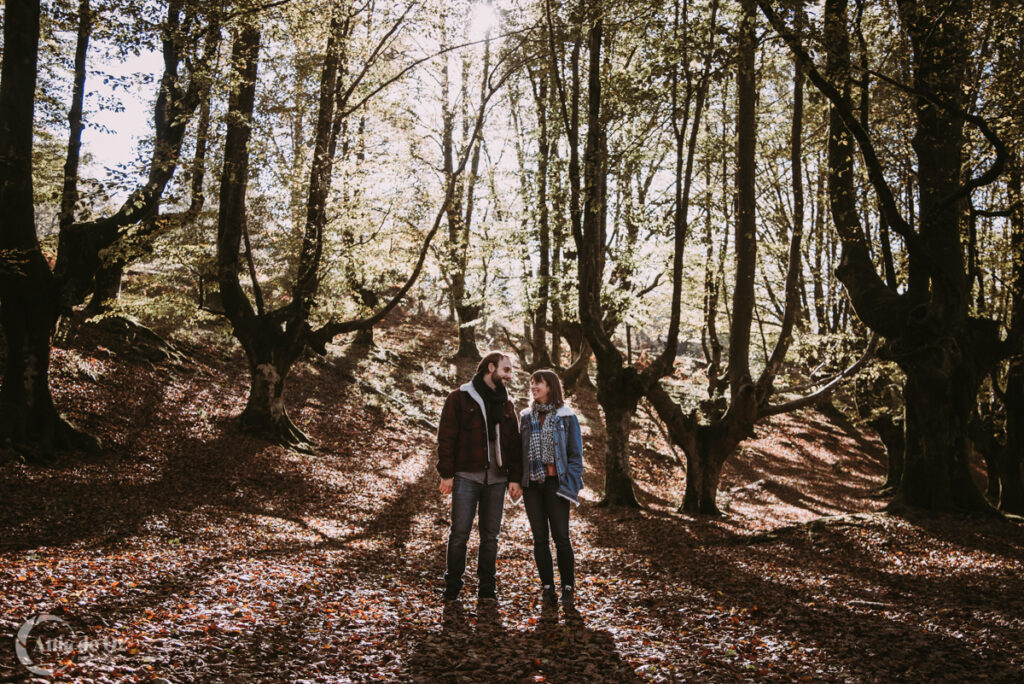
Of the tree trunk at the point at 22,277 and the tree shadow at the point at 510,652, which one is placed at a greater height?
the tree trunk at the point at 22,277

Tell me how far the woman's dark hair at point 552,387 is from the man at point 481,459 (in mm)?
325

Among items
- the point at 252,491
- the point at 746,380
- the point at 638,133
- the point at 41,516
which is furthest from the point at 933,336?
the point at 41,516

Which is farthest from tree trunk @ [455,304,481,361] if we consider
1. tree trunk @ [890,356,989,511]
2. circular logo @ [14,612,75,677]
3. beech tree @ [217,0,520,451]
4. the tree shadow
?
circular logo @ [14,612,75,677]

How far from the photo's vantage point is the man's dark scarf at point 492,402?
5.60m

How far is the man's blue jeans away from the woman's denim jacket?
321 mm

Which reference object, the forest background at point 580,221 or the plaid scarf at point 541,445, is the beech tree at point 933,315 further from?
the plaid scarf at point 541,445

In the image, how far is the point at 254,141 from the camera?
1303 cm

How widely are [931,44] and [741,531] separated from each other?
786cm

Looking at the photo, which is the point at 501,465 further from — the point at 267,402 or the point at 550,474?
the point at 267,402

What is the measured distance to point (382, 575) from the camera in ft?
23.4

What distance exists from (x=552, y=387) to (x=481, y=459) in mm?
909

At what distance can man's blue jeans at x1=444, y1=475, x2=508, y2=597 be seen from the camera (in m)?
5.54

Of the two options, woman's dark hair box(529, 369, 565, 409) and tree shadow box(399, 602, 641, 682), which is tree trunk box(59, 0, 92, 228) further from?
tree shadow box(399, 602, 641, 682)

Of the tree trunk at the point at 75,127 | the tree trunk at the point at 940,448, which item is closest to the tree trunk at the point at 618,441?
the tree trunk at the point at 940,448
